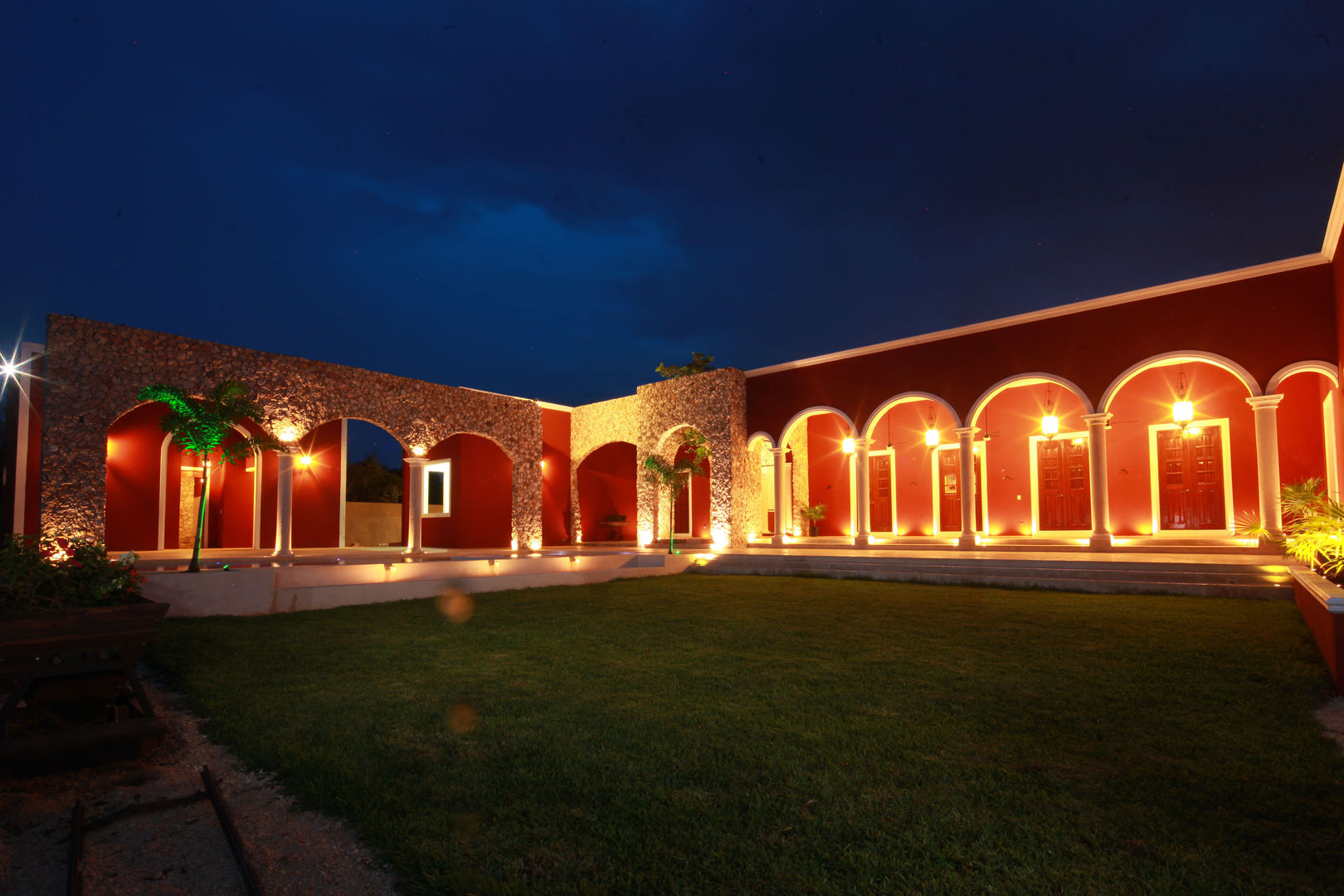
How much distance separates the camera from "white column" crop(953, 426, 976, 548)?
36.5 feet

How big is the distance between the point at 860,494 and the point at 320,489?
37.6ft

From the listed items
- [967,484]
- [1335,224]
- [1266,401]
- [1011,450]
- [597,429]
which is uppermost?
[1335,224]

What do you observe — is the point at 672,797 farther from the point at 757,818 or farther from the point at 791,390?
the point at 791,390

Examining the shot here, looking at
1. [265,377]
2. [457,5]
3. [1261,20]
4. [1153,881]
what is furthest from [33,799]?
[457,5]

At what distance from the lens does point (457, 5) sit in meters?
17.8

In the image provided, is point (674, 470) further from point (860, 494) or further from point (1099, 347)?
point (1099, 347)

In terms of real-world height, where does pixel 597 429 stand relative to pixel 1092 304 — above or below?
below

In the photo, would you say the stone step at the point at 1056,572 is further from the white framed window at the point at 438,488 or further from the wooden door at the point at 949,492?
the white framed window at the point at 438,488

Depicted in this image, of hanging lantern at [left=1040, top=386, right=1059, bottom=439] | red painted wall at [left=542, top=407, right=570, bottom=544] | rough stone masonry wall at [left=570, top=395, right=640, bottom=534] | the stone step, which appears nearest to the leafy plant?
rough stone masonry wall at [left=570, top=395, right=640, bottom=534]

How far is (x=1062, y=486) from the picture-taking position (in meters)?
13.1

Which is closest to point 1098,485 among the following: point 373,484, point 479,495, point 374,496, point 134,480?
point 479,495

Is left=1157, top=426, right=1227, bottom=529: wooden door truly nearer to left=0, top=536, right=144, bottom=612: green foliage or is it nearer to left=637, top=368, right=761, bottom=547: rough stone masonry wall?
left=637, top=368, right=761, bottom=547: rough stone masonry wall

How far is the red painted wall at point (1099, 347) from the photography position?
348 inches

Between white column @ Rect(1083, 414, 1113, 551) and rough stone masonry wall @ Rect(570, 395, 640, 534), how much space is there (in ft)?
30.4
